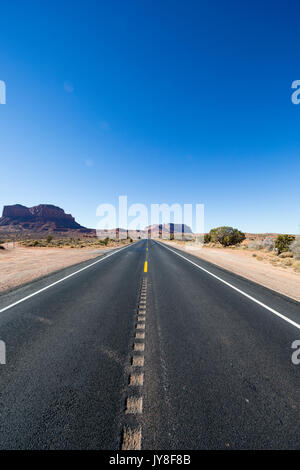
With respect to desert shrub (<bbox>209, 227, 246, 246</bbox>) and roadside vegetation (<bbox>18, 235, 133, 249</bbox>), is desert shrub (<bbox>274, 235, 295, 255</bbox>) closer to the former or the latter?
desert shrub (<bbox>209, 227, 246, 246</bbox>)

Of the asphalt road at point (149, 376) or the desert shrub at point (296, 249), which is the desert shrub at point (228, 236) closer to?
the desert shrub at point (296, 249)

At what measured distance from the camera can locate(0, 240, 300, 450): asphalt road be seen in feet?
5.52

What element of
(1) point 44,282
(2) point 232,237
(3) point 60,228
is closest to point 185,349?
(1) point 44,282

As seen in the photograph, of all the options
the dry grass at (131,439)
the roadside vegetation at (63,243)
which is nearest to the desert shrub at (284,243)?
the dry grass at (131,439)

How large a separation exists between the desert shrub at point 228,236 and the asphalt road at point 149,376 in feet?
112

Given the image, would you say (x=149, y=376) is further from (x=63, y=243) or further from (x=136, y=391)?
(x=63, y=243)

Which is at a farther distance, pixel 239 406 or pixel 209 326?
pixel 209 326

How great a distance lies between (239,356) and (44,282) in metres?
7.24

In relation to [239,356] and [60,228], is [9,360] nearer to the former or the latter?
[239,356]

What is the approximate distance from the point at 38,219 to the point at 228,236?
12870 cm

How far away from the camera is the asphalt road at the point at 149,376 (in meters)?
1.68

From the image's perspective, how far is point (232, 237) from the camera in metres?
36.9
